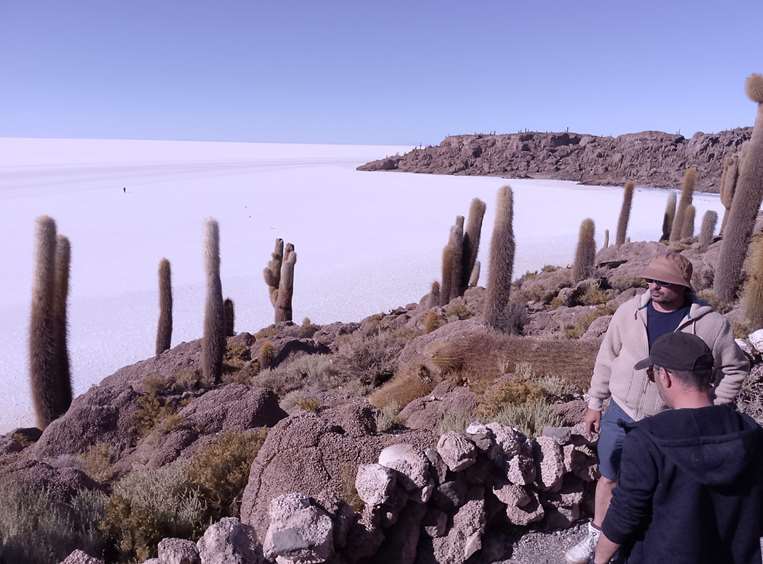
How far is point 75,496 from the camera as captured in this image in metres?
4.69

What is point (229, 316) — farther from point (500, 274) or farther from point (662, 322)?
point (662, 322)

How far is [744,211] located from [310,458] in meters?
12.5

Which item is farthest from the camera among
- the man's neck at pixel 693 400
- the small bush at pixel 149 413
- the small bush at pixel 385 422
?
the small bush at pixel 149 413

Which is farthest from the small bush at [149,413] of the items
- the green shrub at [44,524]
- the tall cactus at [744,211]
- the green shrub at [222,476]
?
the tall cactus at [744,211]

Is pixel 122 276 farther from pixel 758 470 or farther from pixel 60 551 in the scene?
pixel 758 470

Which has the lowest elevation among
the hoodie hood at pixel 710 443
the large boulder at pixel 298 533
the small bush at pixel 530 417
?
the small bush at pixel 530 417

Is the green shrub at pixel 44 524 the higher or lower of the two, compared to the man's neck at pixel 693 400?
lower

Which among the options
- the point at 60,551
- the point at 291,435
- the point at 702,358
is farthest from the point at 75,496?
the point at 702,358

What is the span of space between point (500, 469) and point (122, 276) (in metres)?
29.5

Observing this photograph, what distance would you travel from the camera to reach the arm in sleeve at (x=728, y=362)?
324 cm

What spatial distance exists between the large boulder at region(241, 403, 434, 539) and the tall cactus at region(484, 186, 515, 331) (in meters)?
8.57

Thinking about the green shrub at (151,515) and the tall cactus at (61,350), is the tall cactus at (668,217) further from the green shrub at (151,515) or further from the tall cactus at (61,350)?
the green shrub at (151,515)

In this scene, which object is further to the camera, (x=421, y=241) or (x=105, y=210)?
(x=105, y=210)

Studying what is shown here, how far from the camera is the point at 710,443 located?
2.11 m
